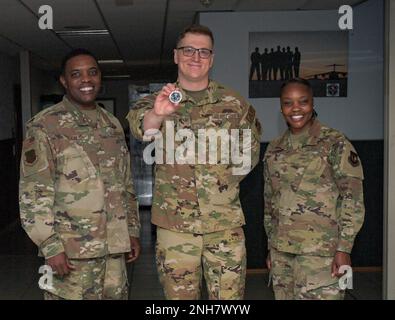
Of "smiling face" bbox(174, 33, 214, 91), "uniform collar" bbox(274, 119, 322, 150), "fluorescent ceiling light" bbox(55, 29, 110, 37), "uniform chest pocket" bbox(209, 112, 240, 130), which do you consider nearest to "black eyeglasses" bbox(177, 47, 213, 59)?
"smiling face" bbox(174, 33, 214, 91)

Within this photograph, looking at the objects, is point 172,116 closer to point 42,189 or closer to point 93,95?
point 93,95

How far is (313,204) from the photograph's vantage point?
2.29 m

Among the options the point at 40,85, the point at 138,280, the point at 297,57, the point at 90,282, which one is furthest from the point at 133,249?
the point at 40,85

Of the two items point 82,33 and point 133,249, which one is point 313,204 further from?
point 82,33

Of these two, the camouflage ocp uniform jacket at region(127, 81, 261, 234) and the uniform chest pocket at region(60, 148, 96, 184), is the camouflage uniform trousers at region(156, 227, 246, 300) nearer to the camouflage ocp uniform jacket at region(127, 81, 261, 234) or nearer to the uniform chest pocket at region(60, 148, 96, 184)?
the camouflage ocp uniform jacket at region(127, 81, 261, 234)

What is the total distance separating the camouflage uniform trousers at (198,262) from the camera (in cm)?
209

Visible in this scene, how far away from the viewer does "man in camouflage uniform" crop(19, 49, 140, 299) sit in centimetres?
213

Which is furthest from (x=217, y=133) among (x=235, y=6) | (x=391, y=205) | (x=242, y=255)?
(x=235, y=6)

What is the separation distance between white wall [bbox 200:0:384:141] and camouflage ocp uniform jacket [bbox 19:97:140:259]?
2.41 metres

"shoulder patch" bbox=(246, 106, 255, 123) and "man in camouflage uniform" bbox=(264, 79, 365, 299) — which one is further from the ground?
"shoulder patch" bbox=(246, 106, 255, 123)

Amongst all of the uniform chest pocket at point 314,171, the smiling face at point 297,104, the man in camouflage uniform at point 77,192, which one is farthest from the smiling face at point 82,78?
the uniform chest pocket at point 314,171

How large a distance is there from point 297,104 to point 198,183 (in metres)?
0.59

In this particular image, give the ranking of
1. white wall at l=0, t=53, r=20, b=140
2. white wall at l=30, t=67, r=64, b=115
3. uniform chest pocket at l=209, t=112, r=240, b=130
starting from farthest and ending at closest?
white wall at l=30, t=67, r=64, b=115, white wall at l=0, t=53, r=20, b=140, uniform chest pocket at l=209, t=112, r=240, b=130

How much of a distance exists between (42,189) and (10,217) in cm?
531
